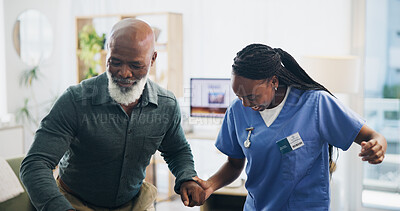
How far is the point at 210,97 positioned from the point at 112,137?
8.22 ft

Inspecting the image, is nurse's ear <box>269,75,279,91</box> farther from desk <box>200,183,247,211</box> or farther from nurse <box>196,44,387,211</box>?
desk <box>200,183,247,211</box>

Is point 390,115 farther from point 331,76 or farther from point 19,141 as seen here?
point 19,141

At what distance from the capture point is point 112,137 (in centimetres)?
152

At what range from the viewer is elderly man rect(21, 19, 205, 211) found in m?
1.41

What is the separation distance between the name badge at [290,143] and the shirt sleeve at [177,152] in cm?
36

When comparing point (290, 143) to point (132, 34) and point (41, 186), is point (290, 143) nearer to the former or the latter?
point (132, 34)

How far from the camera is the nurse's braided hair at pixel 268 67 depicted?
1492 millimetres

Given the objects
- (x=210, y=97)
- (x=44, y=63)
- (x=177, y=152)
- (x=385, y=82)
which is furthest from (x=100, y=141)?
(x=44, y=63)

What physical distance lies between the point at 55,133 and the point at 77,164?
19 cm

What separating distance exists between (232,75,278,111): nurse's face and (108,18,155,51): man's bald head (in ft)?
1.03

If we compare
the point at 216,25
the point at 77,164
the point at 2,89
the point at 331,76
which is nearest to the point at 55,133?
the point at 77,164

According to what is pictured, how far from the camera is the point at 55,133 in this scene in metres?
1.42

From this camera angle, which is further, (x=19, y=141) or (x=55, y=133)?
(x=19, y=141)

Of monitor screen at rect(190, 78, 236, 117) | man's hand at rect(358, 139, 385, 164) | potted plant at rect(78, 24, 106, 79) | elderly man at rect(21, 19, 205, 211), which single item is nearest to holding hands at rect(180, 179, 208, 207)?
elderly man at rect(21, 19, 205, 211)
